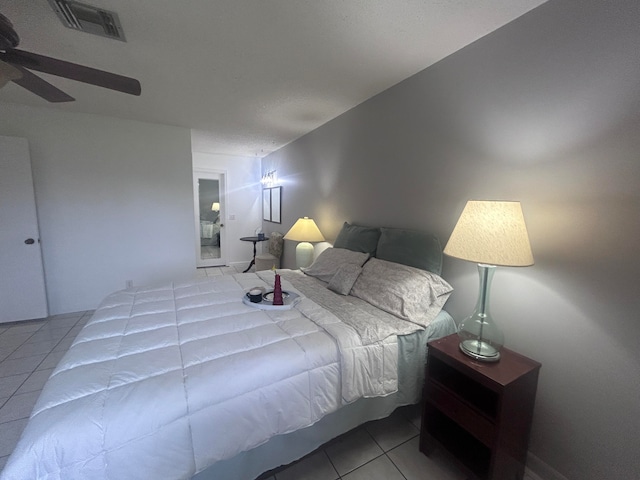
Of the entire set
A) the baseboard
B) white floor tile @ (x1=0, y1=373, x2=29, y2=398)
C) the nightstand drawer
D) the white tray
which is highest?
the white tray

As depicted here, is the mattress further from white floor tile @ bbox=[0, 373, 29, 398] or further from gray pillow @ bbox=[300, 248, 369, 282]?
white floor tile @ bbox=[0, 373, 29, 398]

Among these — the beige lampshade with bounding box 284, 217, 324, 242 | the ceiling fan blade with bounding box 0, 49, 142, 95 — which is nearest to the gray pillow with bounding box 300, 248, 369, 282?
the beige lampshade with bounding box 284, 217, 324, 242

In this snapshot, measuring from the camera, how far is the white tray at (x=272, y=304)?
1.79 meters

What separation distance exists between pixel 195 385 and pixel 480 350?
1.40 m

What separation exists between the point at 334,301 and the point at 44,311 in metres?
3.55

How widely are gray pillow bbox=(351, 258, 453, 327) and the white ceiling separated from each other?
5.06 ft

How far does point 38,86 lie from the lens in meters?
1.55

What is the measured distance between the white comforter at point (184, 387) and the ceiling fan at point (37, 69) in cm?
135

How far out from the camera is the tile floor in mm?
1435

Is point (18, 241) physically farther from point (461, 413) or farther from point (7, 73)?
point (461, 413)

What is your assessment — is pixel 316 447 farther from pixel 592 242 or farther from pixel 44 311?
pixel 44 311

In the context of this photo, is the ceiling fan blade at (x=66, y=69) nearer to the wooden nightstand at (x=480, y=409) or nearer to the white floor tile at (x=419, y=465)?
the wooden nightstand at (x=480, y=409)

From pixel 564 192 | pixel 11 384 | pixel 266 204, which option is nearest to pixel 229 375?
pixel 564 192

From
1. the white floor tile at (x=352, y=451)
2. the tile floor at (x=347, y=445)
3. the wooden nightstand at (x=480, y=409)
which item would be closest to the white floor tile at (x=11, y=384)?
the tile floor at (x=347, y=445)
